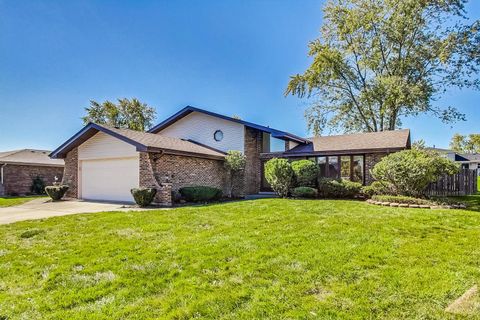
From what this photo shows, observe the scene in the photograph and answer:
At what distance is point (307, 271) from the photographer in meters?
4.35

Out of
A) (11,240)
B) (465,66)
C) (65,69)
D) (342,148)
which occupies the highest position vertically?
(465,66)

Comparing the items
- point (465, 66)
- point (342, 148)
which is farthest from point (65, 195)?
point (465, 66)

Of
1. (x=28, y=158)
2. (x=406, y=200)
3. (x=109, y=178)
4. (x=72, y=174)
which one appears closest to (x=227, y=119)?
(x=109, y=178)

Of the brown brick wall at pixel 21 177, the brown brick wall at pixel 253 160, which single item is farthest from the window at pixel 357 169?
the brown brick wall at pixel 21 177

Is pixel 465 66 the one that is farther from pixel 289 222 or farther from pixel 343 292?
pixel 343 292

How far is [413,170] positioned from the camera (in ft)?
37.3

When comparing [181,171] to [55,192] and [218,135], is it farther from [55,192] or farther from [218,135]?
[55,192]

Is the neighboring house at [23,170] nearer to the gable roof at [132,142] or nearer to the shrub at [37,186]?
the shrub at [37,186]

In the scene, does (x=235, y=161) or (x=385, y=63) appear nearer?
(x=235, y=161)

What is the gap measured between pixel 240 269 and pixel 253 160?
1399cm

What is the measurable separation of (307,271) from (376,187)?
10259mm

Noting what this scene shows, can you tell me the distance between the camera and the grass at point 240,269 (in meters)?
3.34

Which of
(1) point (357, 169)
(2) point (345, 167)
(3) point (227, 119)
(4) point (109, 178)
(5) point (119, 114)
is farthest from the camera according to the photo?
(5) point (119, 114)

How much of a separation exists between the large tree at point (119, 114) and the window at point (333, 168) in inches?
939
